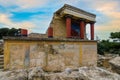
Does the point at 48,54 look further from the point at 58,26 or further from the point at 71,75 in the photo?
the point at 58,26

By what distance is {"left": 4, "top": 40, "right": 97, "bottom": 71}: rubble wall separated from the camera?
6.47 metres

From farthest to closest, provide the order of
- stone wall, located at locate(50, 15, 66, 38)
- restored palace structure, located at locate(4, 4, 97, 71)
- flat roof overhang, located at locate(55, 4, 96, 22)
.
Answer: stone wall, located at locate(50, 15, 66, 38), flat roof overhang, located at locate(55, 4, 96, 22), restored palace structure, located at locate(4, 4, 97, 71)

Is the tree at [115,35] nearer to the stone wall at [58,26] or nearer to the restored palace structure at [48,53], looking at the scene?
the stone wall at [58,26]

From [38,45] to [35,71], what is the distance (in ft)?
9.14

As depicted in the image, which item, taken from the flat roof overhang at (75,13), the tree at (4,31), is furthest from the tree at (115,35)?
the tree at (4,31)

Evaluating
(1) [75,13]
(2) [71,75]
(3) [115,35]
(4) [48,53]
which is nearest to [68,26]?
(1) [75,13]

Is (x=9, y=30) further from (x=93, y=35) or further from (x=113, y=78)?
(x=113, y=78)

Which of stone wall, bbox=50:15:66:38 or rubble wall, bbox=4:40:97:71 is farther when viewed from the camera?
stone wall, bbox=50:15:66:38

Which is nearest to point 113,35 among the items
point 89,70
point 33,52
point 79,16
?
point 79,16

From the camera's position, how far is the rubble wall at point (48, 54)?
647cm

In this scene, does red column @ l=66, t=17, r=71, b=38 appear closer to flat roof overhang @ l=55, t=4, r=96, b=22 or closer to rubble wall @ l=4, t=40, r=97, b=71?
flat roof overhang @ l=55, t=4, r=96, b=22

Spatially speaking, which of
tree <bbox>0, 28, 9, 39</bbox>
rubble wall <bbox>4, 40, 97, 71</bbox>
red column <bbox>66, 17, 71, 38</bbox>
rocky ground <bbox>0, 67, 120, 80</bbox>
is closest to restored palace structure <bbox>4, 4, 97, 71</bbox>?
rubble wall <bbox>4, 40, 97, 71</bbox>

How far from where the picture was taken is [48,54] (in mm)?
7023

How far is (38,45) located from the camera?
6906 millimetres
